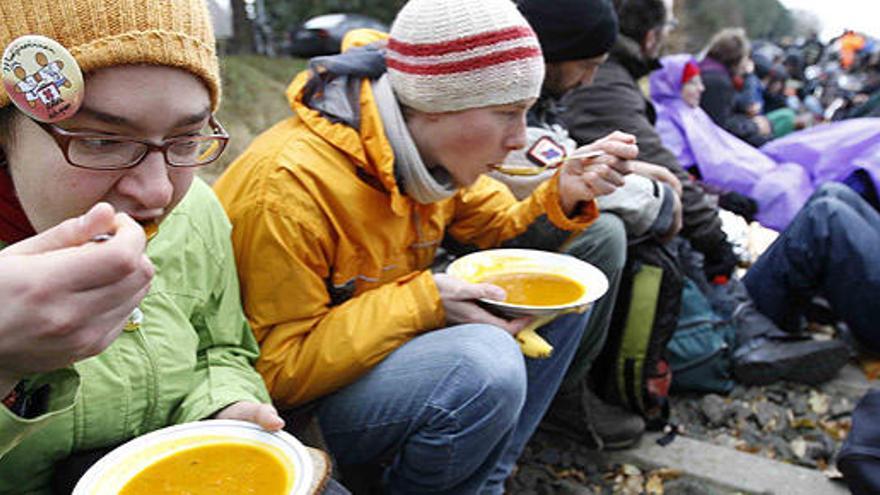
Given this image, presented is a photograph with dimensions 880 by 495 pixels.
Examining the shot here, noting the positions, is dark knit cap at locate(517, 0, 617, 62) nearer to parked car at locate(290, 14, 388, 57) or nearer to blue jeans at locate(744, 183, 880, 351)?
blue jeans at locate(744, 183, 880, 351)

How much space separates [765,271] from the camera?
12.6ft

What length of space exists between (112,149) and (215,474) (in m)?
0.62

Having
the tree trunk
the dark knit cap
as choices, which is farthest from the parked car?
the dark knit cap

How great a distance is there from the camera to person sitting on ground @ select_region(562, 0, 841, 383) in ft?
11.5

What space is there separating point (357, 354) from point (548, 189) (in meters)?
1.07

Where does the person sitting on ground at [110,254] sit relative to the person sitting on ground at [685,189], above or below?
above

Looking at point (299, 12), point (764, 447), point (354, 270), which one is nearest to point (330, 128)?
point (354, 270)

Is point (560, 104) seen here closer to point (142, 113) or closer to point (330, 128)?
point (330, 128)

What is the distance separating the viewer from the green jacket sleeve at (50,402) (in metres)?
1.02

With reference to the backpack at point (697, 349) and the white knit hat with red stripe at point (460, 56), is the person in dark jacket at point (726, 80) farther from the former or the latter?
the white knit hat with red stripe at point (460, 56)

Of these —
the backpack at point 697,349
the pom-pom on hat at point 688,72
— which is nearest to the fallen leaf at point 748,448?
the backpack at point 697,349

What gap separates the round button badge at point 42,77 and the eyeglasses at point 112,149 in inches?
1.6

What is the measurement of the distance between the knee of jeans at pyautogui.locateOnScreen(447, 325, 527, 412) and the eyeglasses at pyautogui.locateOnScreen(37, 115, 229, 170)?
2.90ft

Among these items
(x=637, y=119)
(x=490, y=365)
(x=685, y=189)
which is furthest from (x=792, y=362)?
(x=490, y=365)
